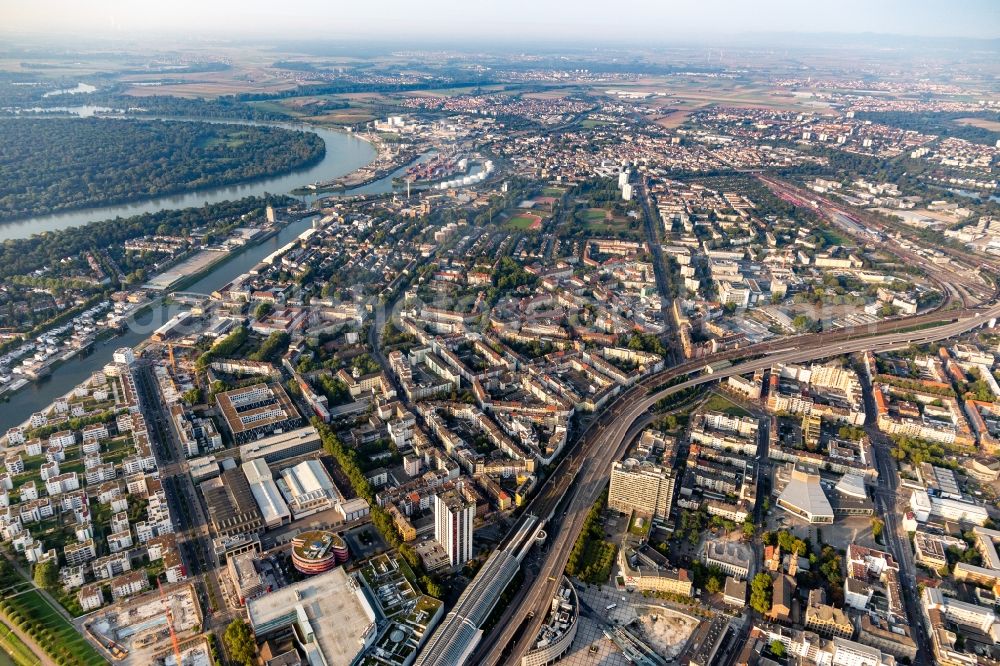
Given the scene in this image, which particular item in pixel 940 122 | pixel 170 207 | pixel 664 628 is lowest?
pixel 664 628

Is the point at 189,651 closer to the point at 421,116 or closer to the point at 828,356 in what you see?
the point at 828,356

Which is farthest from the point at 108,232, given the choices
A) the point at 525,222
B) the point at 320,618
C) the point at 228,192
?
the point at 320,618

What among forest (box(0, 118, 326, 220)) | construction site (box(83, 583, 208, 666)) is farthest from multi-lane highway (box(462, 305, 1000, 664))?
forest (box(0, 118, 326, 220))

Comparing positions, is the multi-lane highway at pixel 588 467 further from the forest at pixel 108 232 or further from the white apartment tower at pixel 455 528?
the forest at pixel 108 232

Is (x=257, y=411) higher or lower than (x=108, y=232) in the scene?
lower

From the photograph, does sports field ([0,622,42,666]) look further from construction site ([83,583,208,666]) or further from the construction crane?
the construction crane

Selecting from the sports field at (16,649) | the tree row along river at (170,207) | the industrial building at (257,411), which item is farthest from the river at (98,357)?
the sports field at (16,649)

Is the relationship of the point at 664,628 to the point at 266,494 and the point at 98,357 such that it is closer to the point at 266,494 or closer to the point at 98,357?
the point at 266,494
